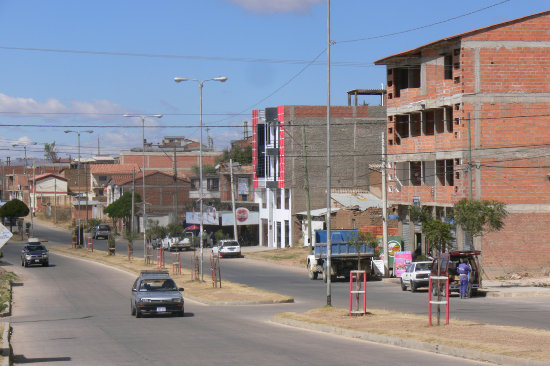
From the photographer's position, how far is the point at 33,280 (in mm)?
52156

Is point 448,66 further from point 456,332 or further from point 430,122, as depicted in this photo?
point 456,332

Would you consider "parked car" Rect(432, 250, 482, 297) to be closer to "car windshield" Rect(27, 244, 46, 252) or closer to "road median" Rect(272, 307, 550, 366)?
"road median" Rect(272, 307, 550, 366)

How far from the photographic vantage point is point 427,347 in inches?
696

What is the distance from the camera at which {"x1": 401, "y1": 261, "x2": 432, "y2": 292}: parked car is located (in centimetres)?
4050

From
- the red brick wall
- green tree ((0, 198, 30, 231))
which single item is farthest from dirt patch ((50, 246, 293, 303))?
green tree ((0, 198, 30, 231))

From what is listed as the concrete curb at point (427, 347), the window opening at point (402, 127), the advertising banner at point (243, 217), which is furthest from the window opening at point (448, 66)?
the advertising banner at point (243, 217)

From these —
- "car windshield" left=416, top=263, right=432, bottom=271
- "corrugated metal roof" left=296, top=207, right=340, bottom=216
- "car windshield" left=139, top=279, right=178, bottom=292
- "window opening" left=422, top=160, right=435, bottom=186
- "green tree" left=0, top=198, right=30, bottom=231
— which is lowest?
"car windshield" left=416, top=263, right=432, bottom=271

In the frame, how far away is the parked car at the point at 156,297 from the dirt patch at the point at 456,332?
5262 millimetres

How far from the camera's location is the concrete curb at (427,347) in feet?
48.8

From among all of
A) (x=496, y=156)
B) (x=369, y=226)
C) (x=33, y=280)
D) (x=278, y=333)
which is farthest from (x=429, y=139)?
(x=278, y=333)

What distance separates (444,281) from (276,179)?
6122 centimetres

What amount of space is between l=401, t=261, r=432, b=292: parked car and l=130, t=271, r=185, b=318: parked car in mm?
14123

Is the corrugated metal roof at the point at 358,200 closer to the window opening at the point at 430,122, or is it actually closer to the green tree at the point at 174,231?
the window opening at the point at 430,122

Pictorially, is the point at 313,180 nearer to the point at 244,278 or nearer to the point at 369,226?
the point at 369,226
